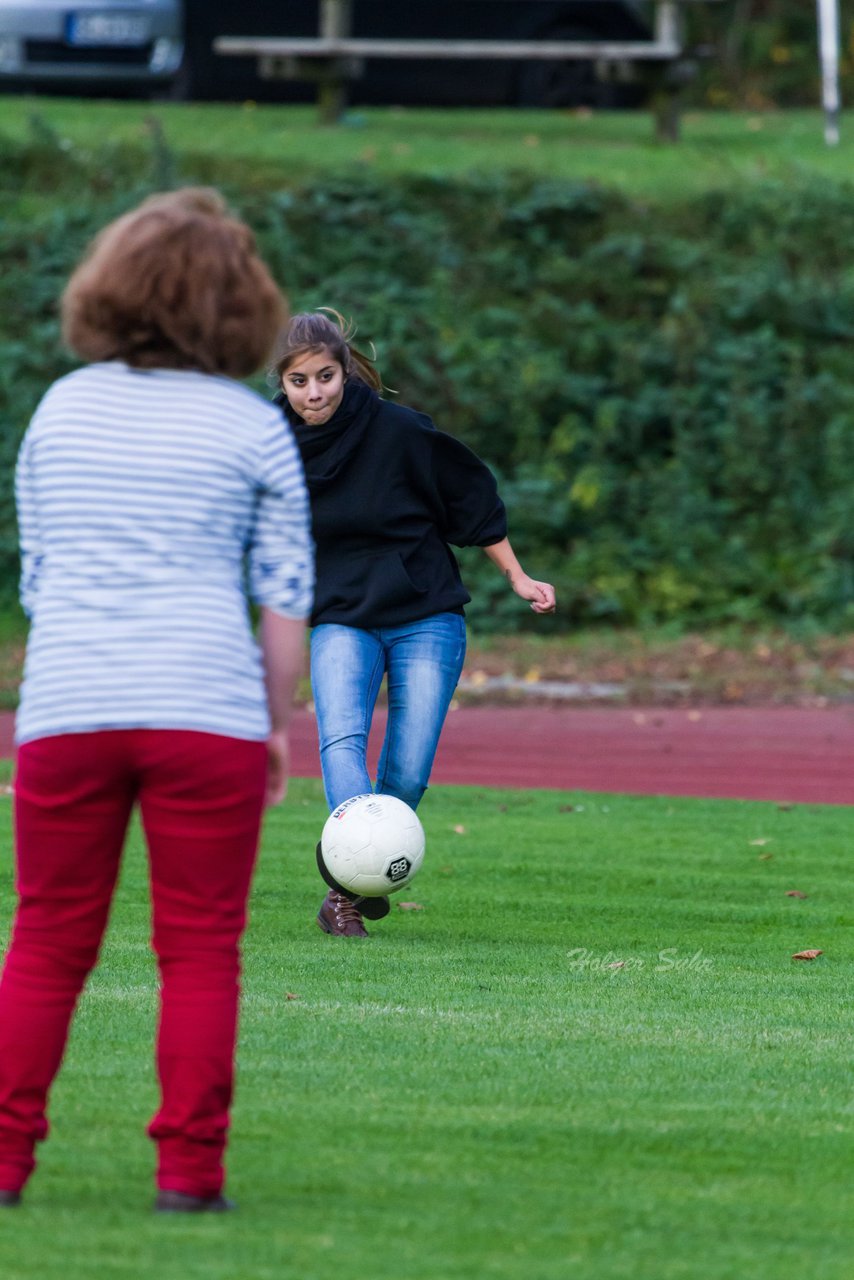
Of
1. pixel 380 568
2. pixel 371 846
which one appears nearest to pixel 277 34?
pixel 380 568

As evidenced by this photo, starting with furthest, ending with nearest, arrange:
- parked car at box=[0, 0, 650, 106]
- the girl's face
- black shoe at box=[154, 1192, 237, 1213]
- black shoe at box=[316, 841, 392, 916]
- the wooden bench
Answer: parked car at box=[0, 0, 650, 106]
the wooden bench
black shoe at box=[316, 841, 392, 916]
the girl's face
black shoe at box=[154, 1192, 237, 1213]

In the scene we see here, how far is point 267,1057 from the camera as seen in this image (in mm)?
4750

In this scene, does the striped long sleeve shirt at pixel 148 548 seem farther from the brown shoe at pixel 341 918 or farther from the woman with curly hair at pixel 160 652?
the brown shoe at pixel 341 918

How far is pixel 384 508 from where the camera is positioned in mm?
6461

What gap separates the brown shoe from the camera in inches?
258

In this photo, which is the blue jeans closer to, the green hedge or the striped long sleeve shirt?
the striped long sleeve shirt

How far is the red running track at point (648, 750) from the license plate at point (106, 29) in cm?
1012

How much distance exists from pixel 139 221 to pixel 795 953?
388cm

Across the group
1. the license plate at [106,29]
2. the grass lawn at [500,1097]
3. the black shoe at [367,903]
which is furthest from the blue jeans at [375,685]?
the license plate at [106,29]

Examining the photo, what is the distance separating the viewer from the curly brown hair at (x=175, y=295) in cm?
332

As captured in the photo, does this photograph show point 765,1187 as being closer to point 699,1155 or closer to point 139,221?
point 699,1155

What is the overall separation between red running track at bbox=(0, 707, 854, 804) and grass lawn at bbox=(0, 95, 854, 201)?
783cm

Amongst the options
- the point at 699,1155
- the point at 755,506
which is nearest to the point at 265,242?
the point at 755,506

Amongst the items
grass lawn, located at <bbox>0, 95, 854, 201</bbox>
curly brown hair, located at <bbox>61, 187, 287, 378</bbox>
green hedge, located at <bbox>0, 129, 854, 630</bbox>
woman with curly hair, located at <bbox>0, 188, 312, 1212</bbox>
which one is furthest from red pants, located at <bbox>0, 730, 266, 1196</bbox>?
grass lawn, located at <bbox>0, 95, 854, 201</bbox>
